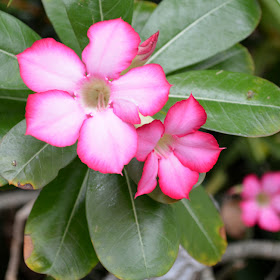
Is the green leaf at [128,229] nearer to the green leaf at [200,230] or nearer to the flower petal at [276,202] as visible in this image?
the green leaf at [200,230]

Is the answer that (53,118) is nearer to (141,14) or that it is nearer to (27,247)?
(27,247)

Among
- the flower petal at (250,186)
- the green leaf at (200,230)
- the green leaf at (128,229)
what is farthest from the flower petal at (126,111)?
the flower petal at (250,186)

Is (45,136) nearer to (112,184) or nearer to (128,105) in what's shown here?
(128,105)

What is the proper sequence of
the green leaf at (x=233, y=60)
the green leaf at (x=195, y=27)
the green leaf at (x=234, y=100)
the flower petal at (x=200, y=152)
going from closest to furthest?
the flower petal at (x=200, y=152) → the green leaf at (x=234, y=100) → the green leaf at (x=195, y=27) → the green leaf at (x=233, y=60)

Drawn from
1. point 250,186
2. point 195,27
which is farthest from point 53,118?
point 250,186

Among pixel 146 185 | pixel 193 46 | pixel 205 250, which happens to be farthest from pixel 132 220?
pixel 193 46

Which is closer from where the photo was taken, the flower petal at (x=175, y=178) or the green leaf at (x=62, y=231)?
the flower petal at (x=175, y=178)
